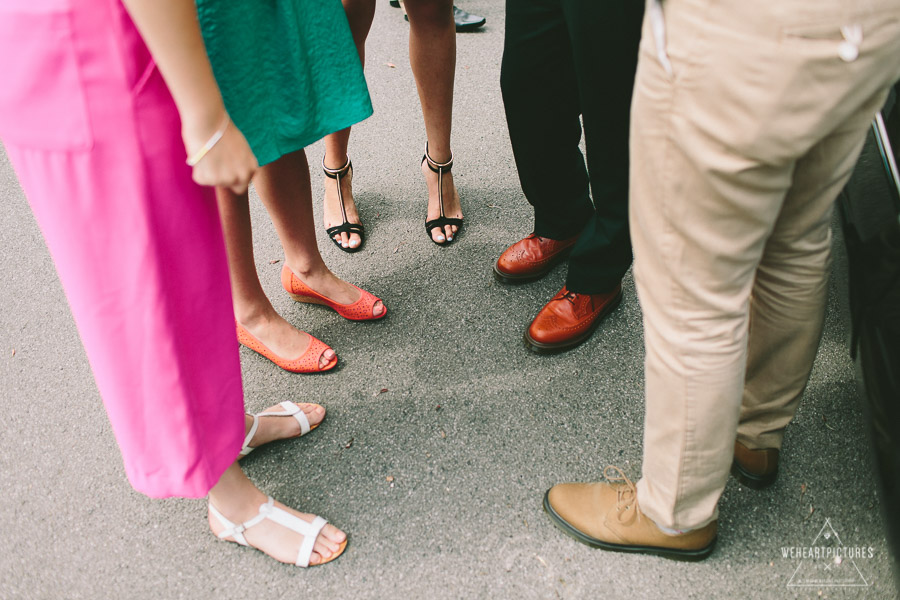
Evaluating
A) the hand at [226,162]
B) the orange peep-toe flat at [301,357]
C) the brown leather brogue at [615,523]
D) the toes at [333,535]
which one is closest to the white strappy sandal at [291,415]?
the orange peep-toe flat at [301,357]

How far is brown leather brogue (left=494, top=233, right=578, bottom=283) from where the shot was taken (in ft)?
6.16

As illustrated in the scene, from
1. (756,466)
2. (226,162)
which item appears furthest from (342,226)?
(756,466)

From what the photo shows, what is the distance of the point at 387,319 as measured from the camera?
6.03ft

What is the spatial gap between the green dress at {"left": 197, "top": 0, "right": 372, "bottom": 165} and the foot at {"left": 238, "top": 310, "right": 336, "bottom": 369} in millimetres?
623

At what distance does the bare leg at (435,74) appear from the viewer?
179 centimetres

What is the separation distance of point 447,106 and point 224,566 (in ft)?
4.85

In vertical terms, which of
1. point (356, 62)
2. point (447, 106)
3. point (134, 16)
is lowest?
point (447, 106)

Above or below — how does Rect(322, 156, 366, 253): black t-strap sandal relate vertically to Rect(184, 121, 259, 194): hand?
below

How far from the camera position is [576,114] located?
63.2 inches

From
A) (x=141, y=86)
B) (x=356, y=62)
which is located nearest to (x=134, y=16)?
(x=141, y=86)

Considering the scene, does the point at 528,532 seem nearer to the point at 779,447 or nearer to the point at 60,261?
the point at 779,447

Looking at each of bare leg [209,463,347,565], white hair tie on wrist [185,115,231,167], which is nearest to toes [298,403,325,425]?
bare leg [209,463,347,565]

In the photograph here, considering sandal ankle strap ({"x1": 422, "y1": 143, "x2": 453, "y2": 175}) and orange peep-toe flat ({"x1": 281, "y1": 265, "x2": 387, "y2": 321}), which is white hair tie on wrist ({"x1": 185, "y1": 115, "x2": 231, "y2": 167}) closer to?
orange peep-toe flat ({"x1": 281, "y1": 265, "x2": 387, "y2": 321})

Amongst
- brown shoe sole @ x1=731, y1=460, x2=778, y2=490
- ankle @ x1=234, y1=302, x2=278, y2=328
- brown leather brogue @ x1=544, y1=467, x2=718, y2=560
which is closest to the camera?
brown leather brogue @ x1=544, y1=467, x2=718, y2=560
